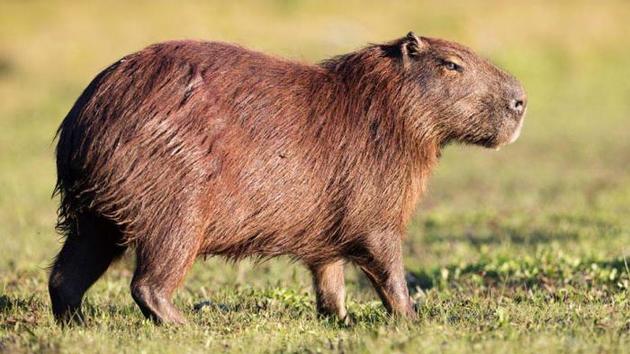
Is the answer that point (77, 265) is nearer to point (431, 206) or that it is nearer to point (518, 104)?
point (518, 104)

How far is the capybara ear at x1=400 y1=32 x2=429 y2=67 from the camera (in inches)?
234

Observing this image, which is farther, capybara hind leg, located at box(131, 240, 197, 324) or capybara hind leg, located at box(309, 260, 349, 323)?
capybara hind leg, located at box(309, 260, 349, 323)

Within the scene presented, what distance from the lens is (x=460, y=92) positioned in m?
6.02

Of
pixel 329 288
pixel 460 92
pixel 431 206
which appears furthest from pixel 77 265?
pixel 431 206

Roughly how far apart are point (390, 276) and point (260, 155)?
3.07 ft

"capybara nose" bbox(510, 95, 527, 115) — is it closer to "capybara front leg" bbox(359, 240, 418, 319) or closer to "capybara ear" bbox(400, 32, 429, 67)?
"capybara ear" bbox(400, 32, 429, 67)

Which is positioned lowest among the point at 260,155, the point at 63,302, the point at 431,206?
the point at 431,206

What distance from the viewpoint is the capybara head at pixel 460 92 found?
19.6 ft

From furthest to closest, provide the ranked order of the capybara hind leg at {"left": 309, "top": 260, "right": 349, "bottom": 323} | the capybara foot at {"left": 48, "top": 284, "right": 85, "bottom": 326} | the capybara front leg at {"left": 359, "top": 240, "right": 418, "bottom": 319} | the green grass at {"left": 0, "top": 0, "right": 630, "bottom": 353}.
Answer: the capybara hind leg at {"left": 309, "top": 260, "right": 349, "bottom": 323} → the capybara front leg at {"left": 359, "top": 240, "right": 418, "bottom": 319} → the capybara foot at {"left": 48, "top": 284, "right": 85, "bottom": 326} → the green grass at {"left": 0, "top": 0, "right": 630, "bottom": 353}

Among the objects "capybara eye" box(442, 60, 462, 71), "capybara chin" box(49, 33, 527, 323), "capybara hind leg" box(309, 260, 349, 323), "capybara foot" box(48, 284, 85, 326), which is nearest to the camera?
"capybara chin" box(49, 33, 527, 323)

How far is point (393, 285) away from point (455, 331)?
0.99 m

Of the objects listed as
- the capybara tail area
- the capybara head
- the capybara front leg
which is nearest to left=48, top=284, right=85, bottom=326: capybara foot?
the capybara tail area

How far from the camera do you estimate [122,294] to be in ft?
21.7

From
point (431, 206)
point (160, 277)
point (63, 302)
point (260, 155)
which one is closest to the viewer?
point (160, 277)
